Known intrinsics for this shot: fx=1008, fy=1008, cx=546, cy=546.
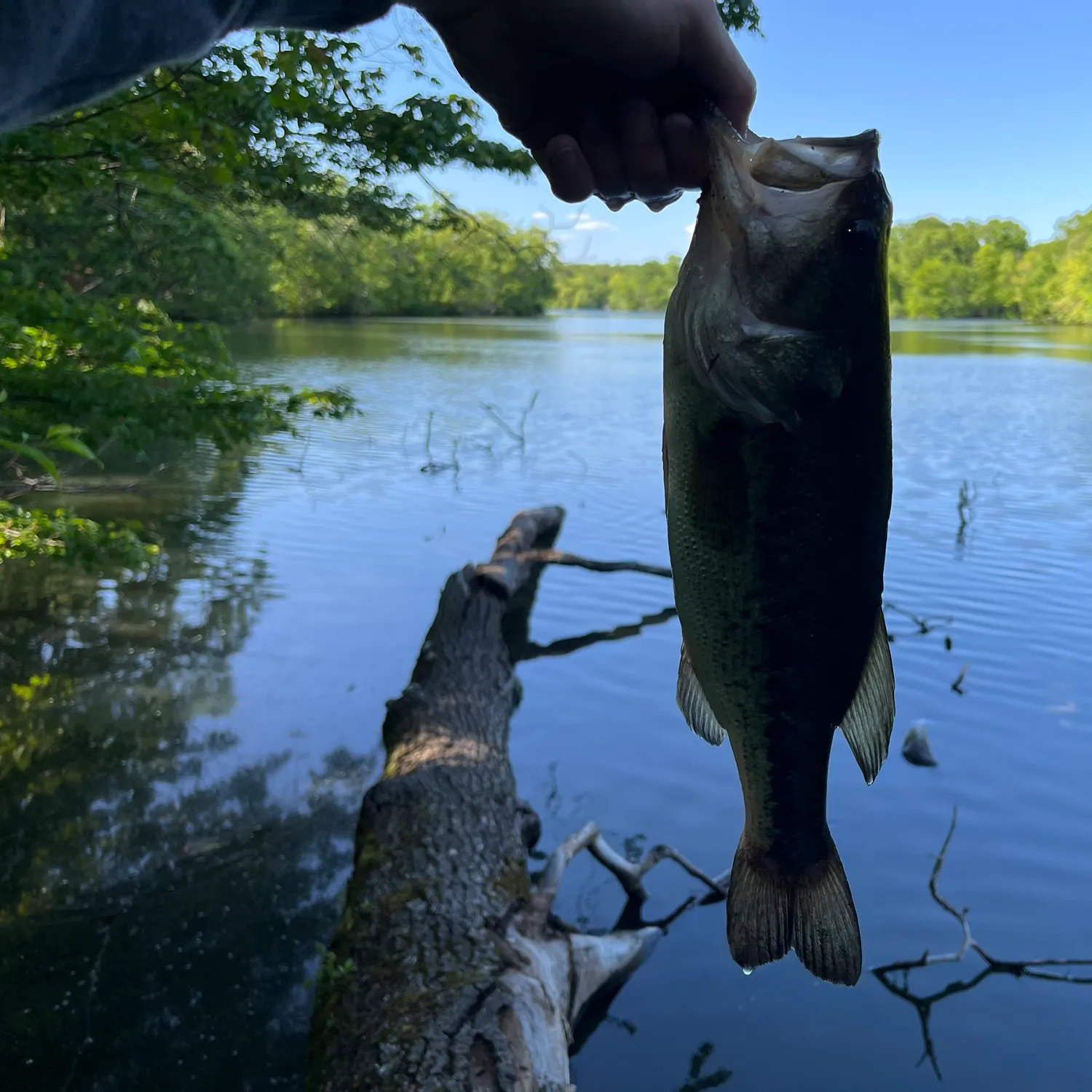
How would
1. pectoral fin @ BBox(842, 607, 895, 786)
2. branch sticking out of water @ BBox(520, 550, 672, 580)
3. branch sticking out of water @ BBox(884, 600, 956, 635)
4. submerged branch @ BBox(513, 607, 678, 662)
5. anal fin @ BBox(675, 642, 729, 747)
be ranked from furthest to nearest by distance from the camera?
branch sticking out of water @ BBox(520, 550, 672, 580) < branch sticking out of water @ BBox(884, 600, 956, 635) < submerged branch @ BBox(513, 607, 678, 662) < anal fin @ BBox(675, 642, 729, 747) < pectoral fin @ BBox(842, 607, 895, 786)

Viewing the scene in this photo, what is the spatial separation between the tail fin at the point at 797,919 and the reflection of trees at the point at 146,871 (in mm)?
2953

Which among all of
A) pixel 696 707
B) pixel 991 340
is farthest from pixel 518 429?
pixel 991 340

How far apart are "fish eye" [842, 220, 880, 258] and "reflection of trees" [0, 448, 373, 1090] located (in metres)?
3.99

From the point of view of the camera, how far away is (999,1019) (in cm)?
494

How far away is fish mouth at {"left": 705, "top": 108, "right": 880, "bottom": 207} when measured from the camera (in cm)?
163

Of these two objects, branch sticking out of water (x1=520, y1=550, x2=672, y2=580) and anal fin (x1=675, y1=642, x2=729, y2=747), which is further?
branch sticking out of water (x1=520, y1=550, x2=672, y2=580)

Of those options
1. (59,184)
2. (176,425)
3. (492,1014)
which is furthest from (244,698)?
(492,1014)

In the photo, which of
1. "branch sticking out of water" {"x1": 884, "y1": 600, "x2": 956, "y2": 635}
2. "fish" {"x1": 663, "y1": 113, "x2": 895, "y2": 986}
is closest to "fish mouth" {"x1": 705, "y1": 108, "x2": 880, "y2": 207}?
"fish" {"x1": 663, "y1": 113, "x2": 895, "y2": 986}

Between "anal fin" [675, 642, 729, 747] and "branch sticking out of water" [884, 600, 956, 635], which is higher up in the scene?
"anal fin" [675, 642, 729, 747]

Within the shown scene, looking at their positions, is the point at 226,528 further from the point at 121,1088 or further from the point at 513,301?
the point at 513,301

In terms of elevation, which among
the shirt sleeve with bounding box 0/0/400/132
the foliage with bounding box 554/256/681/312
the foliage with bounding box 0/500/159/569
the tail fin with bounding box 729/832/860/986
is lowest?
the foliage with bounding box 0/500/159/569

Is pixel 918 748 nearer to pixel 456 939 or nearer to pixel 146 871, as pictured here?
pixel 456 939

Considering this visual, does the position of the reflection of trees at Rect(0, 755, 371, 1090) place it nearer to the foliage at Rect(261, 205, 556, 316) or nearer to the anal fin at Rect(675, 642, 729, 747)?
the anal fin at Rect(675, 642, 729, 747)

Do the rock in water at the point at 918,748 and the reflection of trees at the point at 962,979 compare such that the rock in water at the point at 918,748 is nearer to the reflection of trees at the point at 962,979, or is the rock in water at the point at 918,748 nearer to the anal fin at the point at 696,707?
the reflection of trees at the point at 962,979
